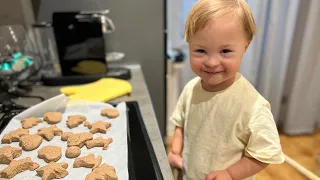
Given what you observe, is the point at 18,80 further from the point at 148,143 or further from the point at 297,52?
the point at 297,52

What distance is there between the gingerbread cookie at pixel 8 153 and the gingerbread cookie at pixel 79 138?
0.43ft

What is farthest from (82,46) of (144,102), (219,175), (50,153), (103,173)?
(219,175)

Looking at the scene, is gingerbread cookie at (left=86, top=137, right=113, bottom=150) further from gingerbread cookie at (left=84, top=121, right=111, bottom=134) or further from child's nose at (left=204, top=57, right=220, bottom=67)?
child's nose at (left=204, top=57, right=220, bottom=67)

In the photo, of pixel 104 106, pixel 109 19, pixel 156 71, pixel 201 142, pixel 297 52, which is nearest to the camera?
pixel 201 142

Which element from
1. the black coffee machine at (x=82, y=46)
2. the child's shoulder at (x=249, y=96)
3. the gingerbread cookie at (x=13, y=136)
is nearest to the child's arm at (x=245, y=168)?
the child's shoulder at (x=249, y=96)

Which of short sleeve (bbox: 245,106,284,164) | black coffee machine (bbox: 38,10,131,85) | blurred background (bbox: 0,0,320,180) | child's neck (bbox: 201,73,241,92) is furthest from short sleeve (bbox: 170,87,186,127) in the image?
blurred background (bbox: 0,0,320,180)

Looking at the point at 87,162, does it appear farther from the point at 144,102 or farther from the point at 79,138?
the point at 144,102

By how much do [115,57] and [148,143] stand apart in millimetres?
703

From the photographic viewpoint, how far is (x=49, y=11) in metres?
1.27

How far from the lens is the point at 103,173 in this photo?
25.0 inches

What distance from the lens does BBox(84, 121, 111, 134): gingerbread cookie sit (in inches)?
32.6

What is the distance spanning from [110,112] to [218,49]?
472 mm

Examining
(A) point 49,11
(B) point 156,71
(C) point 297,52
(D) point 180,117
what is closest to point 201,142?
(D) point 180,117

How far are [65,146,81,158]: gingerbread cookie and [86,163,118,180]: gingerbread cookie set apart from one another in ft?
0.30
